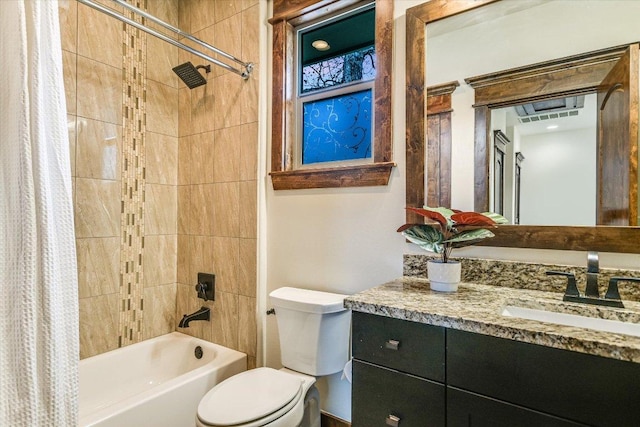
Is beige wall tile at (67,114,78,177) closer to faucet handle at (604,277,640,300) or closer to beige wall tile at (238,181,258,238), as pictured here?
beige wall tile at (238,181,258,238)

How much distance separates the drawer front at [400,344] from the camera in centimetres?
92

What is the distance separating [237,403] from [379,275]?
0.79m

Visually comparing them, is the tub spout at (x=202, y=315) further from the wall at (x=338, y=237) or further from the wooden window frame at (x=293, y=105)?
the wooden window frame at (x=293, y=105)

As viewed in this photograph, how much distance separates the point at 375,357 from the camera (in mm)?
1027

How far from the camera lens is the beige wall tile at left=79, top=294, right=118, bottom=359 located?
1.81 m

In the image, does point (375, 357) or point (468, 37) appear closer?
point (375, 357)

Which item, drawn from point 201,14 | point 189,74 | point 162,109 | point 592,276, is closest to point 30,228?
point 189,74

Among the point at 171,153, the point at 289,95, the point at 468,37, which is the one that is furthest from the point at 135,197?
the point at 468,37

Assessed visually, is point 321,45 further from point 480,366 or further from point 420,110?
point 480,366

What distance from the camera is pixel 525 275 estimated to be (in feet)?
4.03

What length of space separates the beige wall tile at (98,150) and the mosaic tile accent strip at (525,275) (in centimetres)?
180

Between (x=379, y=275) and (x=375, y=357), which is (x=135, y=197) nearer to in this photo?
(x=379, y=275)

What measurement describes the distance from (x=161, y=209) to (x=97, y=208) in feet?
1.24

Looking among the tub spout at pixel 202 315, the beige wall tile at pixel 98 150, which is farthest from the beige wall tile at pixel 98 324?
the beige wall tile at pixel 98 150
